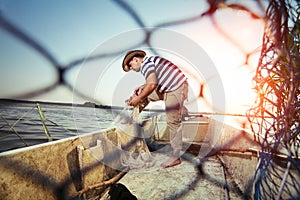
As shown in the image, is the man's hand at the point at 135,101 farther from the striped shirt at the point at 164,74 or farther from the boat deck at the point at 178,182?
the boat deck at the point at 178,182

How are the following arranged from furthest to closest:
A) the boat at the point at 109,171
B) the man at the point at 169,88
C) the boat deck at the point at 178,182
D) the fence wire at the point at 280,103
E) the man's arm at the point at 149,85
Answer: the man at the point at 169,88
the man's arm at the point at 149,85
the boat deck at the point at 178,182
the boat at the point at 109,171
the fence wire at the point at 280,103

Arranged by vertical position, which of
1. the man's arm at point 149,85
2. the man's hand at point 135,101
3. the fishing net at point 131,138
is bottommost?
the fishing net at point 131,138

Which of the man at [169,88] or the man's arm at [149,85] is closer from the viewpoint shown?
the man's arm at [149,85]

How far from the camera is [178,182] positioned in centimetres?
125

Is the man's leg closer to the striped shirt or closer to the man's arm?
the striped shirt

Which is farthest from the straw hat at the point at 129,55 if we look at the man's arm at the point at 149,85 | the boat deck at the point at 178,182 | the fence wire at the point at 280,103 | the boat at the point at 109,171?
the fence wire at the point at 280,103

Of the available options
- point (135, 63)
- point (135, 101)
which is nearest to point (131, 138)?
point (135, 101)

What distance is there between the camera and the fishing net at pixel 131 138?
5.46 ft

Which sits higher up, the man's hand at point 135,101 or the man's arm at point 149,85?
the man's arm at point 149,85

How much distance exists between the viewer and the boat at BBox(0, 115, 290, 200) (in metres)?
0.81

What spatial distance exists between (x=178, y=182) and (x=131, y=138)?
74cm

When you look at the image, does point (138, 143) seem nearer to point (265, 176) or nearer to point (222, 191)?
point (222, 191)

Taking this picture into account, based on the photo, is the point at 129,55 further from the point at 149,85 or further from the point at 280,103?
the point at 280,103

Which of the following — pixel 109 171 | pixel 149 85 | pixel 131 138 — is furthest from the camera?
pixel 131 138
